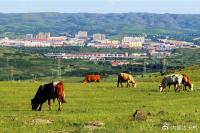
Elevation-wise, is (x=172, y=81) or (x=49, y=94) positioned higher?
(x=49, y=94)

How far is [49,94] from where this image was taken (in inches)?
1238

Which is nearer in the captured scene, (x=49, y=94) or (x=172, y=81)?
(x=49, y=94)

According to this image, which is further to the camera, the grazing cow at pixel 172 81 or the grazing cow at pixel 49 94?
the grazing cow at pixel 172 81

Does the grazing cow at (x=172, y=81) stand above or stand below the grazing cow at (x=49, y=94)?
below

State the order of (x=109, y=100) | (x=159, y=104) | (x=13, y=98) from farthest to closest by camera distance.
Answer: (x=13, y=98) → (x=109, y=100) → (x=159, y=104)

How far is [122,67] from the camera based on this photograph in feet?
616

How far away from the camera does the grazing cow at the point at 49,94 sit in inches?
1202

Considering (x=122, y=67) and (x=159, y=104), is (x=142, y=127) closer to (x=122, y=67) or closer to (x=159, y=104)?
(x=159, y=104)

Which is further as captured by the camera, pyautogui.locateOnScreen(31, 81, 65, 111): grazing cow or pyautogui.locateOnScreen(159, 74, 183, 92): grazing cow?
pyautogui.locateOnScreen(159, 74, 183, 92): grazing cow

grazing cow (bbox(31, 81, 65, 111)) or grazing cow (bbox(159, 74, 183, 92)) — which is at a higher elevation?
grazing cow (bbox(31, 81, 65, 111))

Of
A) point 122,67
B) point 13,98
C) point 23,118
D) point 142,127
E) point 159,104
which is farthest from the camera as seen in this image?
point 122,67

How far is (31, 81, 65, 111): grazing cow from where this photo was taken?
3053cm

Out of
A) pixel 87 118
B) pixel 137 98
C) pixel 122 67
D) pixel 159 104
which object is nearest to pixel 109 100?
pixel 137 98

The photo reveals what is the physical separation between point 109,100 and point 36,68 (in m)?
154
